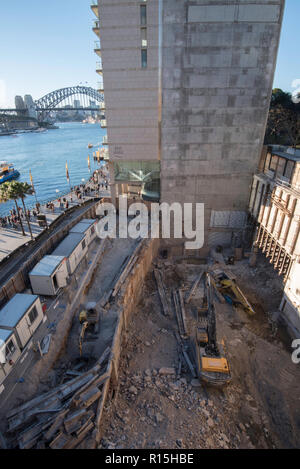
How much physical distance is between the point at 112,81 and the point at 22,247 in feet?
75.5

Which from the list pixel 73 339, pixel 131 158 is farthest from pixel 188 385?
pixel 131 158

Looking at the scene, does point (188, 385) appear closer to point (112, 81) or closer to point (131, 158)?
point (131, 158)

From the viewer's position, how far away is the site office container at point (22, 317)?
15.5 meters

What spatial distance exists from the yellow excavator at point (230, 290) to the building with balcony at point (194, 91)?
27.7 feet

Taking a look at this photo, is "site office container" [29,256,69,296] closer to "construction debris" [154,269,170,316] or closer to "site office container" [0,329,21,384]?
"site office container" [0,329,21,384]

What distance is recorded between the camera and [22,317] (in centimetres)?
1606

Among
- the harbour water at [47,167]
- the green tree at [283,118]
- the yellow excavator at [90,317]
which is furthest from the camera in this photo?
the harbour water at [47,167]

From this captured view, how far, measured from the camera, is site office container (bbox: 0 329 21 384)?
14102 mm

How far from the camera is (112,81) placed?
104ft

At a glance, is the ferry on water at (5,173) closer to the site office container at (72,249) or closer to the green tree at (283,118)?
the site office container at (72,249)

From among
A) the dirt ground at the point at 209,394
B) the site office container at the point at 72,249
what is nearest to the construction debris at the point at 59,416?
the dirt ground at the point at 209,394

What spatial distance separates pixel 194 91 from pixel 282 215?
17.5 m

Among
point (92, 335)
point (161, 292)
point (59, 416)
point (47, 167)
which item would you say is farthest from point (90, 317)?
point (47, 167)

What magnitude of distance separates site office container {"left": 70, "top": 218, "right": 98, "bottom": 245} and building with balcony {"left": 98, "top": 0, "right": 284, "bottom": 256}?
10580 millimetres
